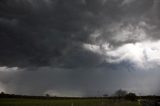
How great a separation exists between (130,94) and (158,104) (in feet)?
290

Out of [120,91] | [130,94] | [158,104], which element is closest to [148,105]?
[158,104]

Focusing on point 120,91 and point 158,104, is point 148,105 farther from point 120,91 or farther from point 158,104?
point 120,91

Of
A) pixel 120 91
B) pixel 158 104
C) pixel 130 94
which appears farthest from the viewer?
pixel 120 91

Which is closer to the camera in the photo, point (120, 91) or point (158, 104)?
point (158, 104)

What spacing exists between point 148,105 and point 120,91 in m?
131

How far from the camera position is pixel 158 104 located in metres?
53.4

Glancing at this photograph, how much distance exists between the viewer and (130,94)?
140625mm

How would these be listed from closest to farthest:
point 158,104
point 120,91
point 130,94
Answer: point 158,104, point 130,94, point 120,91

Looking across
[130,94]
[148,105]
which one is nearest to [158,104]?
[148,105]

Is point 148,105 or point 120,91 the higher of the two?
point 120,91

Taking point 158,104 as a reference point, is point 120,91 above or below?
above

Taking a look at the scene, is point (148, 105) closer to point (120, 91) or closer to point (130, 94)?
point (130, 94)

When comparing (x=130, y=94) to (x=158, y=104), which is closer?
(x=158, y=104)

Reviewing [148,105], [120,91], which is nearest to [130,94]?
[120,91]
